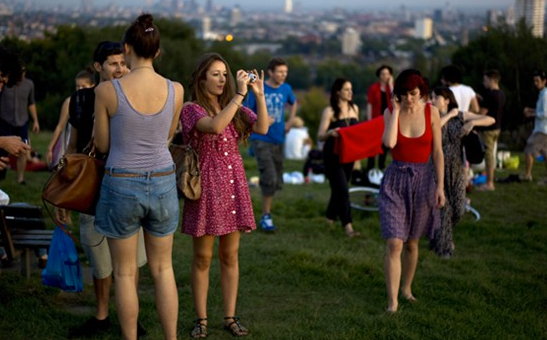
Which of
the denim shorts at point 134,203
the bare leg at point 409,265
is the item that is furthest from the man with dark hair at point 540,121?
the denim shorts at point 134,203

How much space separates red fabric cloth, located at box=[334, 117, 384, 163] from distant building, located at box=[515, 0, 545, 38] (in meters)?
17.5

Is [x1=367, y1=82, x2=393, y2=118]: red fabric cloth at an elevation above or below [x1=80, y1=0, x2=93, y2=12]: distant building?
below

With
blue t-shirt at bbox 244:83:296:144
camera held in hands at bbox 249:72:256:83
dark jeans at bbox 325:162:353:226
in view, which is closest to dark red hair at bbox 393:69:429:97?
camera held in hands at bbox 249:72:256:83

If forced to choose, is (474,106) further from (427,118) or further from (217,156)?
(217,156)

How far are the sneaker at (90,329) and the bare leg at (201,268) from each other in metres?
0.65

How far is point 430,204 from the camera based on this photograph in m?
6.06

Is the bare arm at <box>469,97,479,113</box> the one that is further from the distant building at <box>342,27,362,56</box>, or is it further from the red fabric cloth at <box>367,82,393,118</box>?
the distant building at <box>342,27,362,56</box>

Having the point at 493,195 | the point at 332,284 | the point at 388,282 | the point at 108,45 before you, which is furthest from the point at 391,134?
the point at 493,195

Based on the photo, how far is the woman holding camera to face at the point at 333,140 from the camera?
29.6 ft

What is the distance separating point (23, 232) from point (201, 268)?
2.01 m

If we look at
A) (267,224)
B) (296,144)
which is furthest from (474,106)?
(296,144)

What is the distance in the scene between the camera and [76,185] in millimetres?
4520

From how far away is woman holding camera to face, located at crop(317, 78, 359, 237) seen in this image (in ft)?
29.6

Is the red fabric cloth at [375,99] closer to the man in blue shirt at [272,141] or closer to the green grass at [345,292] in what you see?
the green grass at [345,292]
